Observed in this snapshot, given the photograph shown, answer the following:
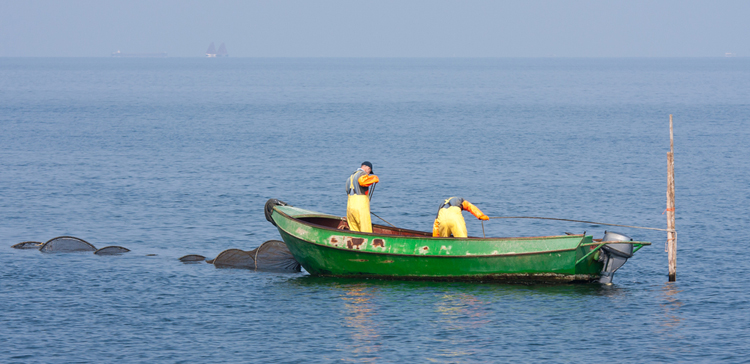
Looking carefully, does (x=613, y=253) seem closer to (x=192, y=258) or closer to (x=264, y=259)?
(x=264, y=259)

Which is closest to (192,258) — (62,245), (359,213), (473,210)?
(62,245)

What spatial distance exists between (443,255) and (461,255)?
453 mm

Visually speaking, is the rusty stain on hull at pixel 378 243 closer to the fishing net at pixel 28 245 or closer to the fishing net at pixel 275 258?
the fishing net at pixel 275 258

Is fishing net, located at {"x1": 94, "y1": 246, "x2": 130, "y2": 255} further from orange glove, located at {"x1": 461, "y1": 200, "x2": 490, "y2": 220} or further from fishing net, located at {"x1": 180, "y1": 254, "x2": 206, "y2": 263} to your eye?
orange glove, located at {"x1": 461, "y1": 200, "x2": 490, "y2": 220}

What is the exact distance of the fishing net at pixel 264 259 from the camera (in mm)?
24031

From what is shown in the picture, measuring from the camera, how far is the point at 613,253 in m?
20.2

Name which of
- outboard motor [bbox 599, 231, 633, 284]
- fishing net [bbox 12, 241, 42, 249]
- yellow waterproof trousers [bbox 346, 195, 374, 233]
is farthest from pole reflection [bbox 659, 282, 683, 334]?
fishing net [bbox 12, 241, 42, 249]

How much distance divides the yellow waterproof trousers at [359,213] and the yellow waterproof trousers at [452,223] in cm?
191

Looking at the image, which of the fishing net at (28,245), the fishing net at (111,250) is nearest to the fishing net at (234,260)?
the fishing net at (111,250)

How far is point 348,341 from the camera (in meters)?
17.8

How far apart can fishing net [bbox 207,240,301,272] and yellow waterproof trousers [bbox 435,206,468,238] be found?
4782 mm

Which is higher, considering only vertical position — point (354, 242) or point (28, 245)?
point (354, 242)

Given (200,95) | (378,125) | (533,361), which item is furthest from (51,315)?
(200,95)

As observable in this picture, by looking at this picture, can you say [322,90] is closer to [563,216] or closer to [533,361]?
[563,216]
